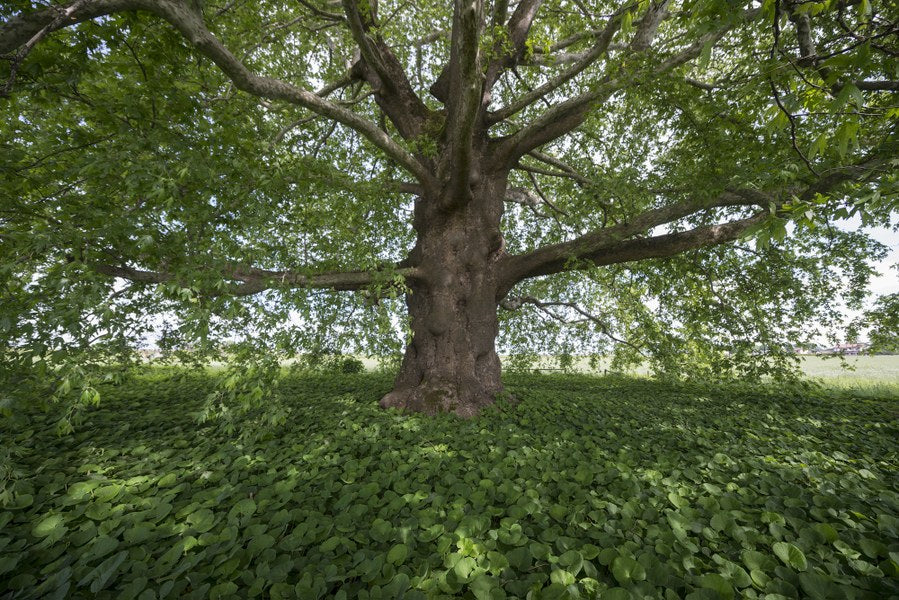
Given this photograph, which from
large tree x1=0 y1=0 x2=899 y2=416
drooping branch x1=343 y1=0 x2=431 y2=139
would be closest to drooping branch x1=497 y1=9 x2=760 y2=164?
large tree x1=0 y1=0 x2=899 y2=416

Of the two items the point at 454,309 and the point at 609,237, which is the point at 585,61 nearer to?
the point at 609,237

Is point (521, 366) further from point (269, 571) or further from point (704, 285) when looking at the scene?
point (269, 571)

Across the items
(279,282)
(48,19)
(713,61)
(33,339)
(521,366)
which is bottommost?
(521,366)

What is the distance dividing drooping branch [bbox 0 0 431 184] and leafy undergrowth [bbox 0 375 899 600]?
388 cm

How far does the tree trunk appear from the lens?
5.77 m

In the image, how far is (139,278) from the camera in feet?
13.5

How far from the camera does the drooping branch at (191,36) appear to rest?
2779 mm

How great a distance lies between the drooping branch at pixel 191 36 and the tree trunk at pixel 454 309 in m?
2.21

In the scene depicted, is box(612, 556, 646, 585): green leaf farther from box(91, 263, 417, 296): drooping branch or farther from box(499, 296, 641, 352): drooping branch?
box(499, 296, 641, 352): drooping branch

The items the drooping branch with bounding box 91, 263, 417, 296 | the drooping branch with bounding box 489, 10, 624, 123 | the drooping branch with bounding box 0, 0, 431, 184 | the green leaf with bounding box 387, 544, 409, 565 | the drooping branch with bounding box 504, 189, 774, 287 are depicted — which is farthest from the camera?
the drooping branch with bounding box 504, 189, 774, 287

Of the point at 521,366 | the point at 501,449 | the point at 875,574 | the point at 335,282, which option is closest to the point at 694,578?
the point at 875,574

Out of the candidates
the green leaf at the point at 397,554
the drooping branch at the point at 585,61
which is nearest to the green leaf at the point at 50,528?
the green leaf at the point at 397,554

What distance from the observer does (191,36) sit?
3.34 meters

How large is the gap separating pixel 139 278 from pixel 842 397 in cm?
1453
